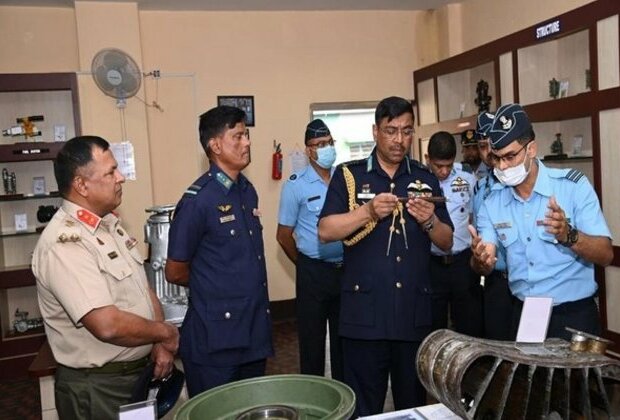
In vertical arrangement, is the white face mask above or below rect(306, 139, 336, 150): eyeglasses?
below

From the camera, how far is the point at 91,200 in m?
1.91

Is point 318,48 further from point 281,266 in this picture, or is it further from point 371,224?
point 371,224

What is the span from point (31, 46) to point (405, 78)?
11.6 feet

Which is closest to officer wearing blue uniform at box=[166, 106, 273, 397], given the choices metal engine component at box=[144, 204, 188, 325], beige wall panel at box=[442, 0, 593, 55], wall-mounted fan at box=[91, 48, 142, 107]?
metal engine component at box=[144, 204, 188, 325]

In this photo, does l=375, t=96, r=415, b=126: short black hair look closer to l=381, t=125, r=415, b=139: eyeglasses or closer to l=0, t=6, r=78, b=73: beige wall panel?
l=381, t=125, r=415, b=139: eyeglasses

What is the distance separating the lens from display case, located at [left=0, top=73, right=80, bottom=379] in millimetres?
4480

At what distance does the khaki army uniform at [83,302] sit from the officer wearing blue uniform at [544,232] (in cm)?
122

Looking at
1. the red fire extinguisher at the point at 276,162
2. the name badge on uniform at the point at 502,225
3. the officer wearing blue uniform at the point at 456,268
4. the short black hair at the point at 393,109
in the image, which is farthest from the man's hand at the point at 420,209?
the red fire extinguisher at the point at 276,162

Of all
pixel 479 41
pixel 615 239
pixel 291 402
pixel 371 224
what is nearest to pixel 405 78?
pixel 479 41

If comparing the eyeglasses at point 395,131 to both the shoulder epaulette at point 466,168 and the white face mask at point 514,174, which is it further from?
the shoulder epaulette at point 466,168

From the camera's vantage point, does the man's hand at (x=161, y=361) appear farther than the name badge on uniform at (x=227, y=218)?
No

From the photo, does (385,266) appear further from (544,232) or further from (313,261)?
(313,261)

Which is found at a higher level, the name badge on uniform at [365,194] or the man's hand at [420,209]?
the name badge on uniform at [365,194]

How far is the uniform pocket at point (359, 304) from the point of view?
212 centimetres
